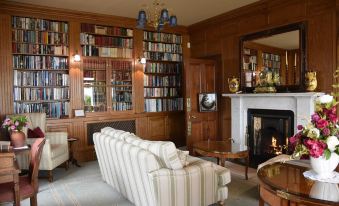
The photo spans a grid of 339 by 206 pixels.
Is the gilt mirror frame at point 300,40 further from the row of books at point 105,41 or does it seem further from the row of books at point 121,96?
the row of books at point 121,96

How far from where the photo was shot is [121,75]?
596cm

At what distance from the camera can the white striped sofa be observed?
101 inches

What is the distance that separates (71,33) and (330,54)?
4.52 metres

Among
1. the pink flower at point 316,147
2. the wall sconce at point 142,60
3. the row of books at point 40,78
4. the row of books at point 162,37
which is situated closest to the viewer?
the pink flower at point 316,147

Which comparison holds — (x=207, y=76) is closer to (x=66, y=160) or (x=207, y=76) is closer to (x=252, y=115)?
(x=252, y=115)

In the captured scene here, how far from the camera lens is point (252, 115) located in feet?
17.1

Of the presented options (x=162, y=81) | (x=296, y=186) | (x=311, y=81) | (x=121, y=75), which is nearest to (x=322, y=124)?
(x=296, y=186)

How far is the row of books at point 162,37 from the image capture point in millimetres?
6254

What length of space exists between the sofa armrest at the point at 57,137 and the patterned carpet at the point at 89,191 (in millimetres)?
529

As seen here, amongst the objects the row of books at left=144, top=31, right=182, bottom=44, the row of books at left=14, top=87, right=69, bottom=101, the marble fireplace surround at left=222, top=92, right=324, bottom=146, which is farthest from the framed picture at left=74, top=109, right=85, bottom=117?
the marble fireplace surround at left=222, top=92, right=324, bottom=146

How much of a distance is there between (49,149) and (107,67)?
217 centimetres

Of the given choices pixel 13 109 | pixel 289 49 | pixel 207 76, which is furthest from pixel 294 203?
pixel 13 109

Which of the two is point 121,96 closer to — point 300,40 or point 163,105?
point 163,105

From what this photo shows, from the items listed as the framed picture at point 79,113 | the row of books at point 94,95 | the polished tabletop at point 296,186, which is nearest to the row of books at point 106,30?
the row of books at point 94,95
